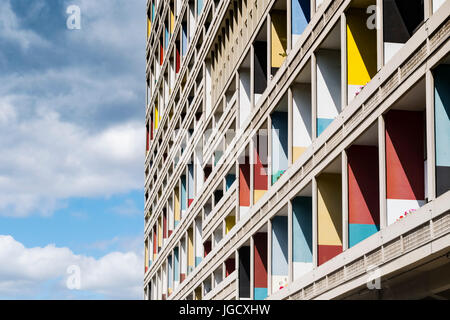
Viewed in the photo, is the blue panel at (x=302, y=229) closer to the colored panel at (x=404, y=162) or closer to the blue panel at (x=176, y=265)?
the colored panel at (x=404, y=162)

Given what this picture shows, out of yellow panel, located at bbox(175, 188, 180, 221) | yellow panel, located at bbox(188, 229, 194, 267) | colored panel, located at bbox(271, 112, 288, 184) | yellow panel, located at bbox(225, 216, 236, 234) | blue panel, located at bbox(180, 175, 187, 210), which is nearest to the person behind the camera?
colored panel, located at bbox(271, 112, 288, 184)

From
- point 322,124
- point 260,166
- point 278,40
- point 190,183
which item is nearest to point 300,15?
point 278,40

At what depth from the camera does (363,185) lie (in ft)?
79.9

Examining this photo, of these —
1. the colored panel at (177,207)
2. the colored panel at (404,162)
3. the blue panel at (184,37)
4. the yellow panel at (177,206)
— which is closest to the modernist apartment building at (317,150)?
the colored panel at (404,162)

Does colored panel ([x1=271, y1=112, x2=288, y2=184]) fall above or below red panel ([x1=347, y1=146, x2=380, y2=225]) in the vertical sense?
above

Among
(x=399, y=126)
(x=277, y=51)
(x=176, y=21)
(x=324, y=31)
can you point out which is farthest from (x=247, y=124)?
(x=176, y=21)

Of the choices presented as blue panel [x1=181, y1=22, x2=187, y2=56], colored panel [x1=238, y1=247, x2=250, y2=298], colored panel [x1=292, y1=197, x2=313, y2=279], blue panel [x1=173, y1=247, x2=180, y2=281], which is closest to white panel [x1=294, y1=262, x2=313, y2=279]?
colored panel [x1=292, y1=197, x2=313, y2=279]

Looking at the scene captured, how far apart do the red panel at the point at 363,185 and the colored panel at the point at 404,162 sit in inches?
95.0

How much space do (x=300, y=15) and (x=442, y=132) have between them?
1309 centimetres

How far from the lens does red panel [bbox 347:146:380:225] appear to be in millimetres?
24109

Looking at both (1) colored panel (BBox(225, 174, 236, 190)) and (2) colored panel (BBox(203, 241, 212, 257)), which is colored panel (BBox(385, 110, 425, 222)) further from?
(2) colored panel (BBox(203, 241, 212, 257))

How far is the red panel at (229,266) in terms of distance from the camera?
42.2m

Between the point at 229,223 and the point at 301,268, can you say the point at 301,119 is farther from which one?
the point at 229,223

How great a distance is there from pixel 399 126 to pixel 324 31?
638cm
